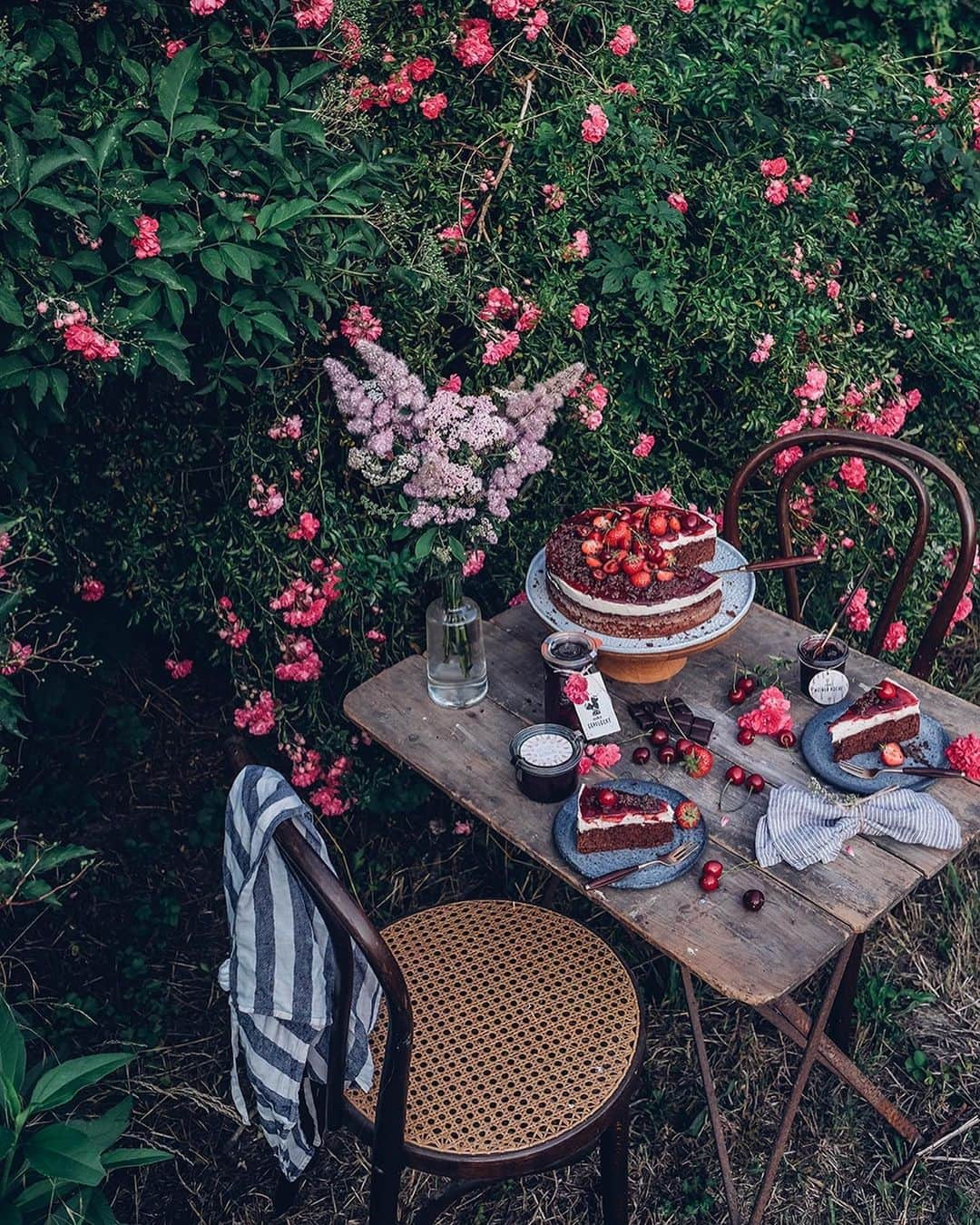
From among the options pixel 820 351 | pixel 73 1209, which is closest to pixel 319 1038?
pixel 73 1209

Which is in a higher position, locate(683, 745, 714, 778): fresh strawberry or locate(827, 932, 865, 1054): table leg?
locate(683, 745, 714, 778): fresh strawberry

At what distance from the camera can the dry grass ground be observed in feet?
8.03

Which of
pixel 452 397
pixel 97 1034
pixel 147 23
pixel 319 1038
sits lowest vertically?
pixel 97 1034

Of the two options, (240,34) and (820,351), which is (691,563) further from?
(240,34)

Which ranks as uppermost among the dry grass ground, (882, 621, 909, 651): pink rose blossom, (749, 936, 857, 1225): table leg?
(882, 621, 909, 651): pink rose blossom

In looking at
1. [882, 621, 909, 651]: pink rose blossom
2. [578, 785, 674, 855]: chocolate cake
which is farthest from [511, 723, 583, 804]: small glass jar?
[882, 621, 909, 651]: pink rose blossom

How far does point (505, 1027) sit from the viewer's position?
2041 millimetres

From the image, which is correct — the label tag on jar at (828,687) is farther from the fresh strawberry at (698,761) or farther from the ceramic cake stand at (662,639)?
the fresh strawberry at (698,761)

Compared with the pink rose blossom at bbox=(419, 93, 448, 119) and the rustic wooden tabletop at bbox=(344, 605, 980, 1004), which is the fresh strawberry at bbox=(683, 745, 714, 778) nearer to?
the rustic wooden tabletop at bbox=(344, 605, 980, 1004)

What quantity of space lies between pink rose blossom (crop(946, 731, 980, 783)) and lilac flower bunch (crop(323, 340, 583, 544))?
916 millimetres

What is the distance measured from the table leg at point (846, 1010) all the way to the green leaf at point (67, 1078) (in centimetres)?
164

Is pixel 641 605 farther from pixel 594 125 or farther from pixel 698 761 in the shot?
pixel 594 125

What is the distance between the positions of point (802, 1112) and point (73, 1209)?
5.40 ft

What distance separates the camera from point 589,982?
211 centimetres
